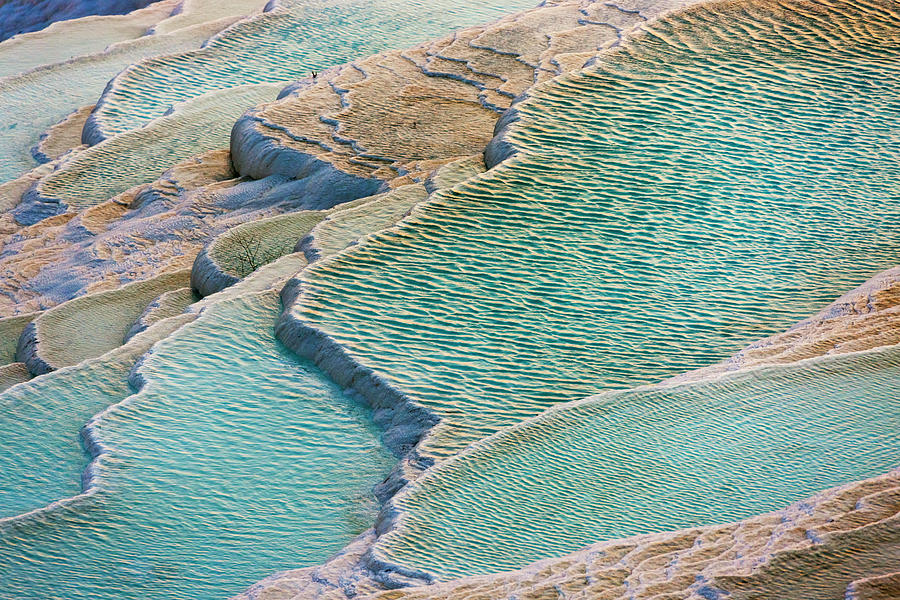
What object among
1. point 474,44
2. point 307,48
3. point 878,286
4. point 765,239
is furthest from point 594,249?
point 307,48

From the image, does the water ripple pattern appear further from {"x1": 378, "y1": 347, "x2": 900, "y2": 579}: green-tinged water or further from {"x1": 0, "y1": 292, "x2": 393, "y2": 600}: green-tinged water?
{"x1": 378, "y1": 347, "x2": 900, "y2": 579}: green-tinged water

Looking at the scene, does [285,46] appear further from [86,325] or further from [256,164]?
[86,325]

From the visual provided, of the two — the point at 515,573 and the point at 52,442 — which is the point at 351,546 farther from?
the point at 52,442

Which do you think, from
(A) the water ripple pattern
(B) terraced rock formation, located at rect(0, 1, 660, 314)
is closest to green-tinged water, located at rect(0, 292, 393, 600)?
(B) terraced rock formation, located at rect(0, 1, 660, 314)

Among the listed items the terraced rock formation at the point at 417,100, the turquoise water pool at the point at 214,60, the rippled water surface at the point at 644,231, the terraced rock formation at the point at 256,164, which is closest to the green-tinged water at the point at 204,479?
the rippled water surface at the point at 644,231

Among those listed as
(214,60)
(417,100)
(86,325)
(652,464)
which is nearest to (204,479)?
(652,464)

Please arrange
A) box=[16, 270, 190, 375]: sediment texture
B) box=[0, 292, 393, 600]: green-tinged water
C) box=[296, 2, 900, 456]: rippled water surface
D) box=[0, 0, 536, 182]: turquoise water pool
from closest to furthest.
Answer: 1. box=[0, 292, 393, 600]: green-tinged water
2. box=[296, 2, 900, 456]: rippled water surface
3. box=[16, 270, 190, 375]: sediment texture
4. box=[0, 0, 536, 182]: turquoise water pool
